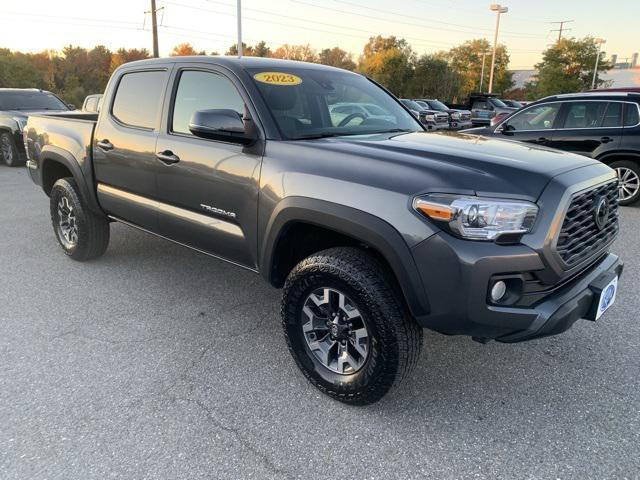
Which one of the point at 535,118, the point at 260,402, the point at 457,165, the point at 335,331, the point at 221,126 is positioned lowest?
the point at 260,402

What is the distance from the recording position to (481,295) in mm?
2084

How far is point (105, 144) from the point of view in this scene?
160 inches

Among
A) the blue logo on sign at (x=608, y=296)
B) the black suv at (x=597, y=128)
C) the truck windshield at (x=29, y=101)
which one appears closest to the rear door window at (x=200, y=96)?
the blue logo on sign at (x=608, y=296)

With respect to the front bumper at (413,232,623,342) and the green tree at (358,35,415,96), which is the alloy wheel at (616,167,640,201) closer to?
the front bumper at (413,232,623,342)

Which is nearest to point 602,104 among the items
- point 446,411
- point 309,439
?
point 446,411

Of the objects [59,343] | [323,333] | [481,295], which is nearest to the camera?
[481,295]

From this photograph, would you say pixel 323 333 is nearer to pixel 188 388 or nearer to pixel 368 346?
pixel 368 346

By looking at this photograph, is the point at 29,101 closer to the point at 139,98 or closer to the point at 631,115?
the point at 139,98

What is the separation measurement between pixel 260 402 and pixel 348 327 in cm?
64

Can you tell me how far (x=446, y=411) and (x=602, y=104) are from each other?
6.55 metres

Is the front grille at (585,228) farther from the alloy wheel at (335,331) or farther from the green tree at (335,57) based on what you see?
the green tree at (335,57)

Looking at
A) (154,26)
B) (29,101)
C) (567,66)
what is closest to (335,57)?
(567,66)

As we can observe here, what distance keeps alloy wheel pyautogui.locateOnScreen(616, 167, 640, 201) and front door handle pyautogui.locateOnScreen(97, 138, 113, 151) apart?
6798 mm

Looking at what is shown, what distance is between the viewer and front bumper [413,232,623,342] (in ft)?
6.79
